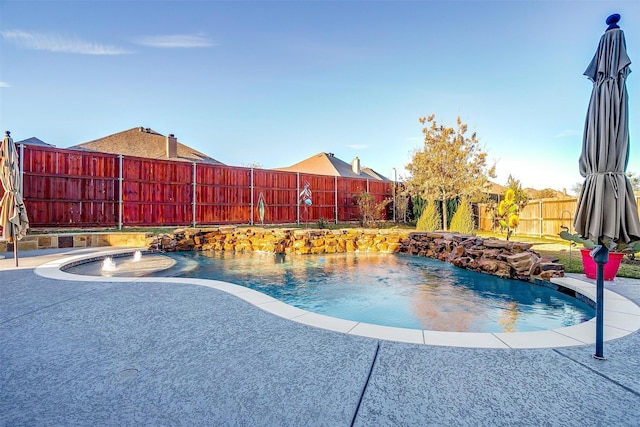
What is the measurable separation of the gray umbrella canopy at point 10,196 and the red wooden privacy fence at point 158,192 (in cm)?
465

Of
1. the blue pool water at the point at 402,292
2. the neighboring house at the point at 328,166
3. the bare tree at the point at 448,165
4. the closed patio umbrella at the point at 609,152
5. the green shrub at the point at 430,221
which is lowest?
the blue pool water at the point at 402,292

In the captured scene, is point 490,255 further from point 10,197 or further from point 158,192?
point 158,192

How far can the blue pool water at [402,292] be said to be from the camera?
13.2ft

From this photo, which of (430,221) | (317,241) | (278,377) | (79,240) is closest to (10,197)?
(79,240)

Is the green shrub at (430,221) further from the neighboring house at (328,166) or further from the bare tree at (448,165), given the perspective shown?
the neighboring house at (328,166)

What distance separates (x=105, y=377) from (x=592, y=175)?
156 inches

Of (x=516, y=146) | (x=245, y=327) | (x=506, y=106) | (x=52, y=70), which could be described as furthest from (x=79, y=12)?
(x=516, y=146)

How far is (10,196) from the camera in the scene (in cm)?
612

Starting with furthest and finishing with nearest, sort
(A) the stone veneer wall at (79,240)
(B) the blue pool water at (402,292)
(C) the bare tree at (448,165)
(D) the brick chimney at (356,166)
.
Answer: (D) the brick chimney at (356,166)
(C) the bare tree at (448,165)
(A) the stone veneer wall at (79,240)
(B) the blue pool water at (402,292)

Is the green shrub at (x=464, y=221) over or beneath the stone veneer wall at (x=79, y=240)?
over

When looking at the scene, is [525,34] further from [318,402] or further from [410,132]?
[318,402]

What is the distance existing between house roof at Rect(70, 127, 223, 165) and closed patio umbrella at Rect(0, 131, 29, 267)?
1229 cm

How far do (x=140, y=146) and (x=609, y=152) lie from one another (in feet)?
73.4

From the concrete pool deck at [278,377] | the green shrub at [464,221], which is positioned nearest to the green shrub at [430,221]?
the green shrub at [464,221]
